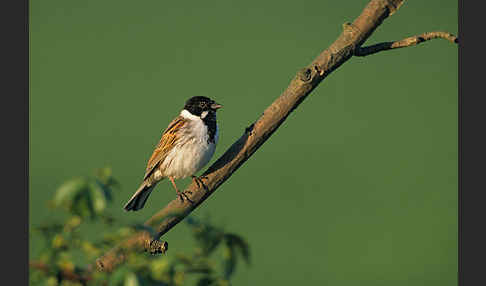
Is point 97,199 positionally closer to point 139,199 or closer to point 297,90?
point 297,90

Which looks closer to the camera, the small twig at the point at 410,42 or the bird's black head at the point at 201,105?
the small twig at the point at 410,42

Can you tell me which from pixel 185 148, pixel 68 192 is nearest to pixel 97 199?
pixel 68 192

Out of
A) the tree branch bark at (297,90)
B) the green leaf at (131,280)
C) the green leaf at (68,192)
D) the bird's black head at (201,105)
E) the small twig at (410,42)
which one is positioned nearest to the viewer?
the green leaf at (131,280)

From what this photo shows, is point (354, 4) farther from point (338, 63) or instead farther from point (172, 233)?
point (338, 63)

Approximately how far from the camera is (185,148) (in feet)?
12.4

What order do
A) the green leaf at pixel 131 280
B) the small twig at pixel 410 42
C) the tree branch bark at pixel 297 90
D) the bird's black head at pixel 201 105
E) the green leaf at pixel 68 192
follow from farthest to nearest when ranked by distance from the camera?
the bird's black head at pixel 201 105, the small twig at pixel 410 42, the tree branch bark at pixel 297 90, the green leaf at pixel 68 192, the green leaf at pixel 131 280

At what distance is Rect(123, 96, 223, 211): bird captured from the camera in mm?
3746

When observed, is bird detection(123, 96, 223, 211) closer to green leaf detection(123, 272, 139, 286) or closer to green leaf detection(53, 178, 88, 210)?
green leaf detection(53, 178, 88, 210)

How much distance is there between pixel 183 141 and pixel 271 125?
1.33 metres

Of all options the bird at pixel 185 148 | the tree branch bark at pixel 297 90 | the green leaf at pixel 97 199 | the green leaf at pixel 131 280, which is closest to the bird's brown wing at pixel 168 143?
the bird at pixel 185 148

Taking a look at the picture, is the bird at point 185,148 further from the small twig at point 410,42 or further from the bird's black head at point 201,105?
the small twig at point 410,42

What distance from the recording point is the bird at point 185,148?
12.3 ft

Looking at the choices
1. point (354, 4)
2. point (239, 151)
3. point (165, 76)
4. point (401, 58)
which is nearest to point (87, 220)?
point (239, 151)

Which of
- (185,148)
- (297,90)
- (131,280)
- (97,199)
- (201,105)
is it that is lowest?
(131,280)
